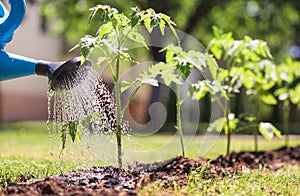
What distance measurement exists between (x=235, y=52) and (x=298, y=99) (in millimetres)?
1706

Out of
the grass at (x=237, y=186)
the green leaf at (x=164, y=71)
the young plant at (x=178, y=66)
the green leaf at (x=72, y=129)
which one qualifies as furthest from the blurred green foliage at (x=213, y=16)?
the grass at (x=237, y=186)

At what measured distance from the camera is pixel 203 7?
42.6ft

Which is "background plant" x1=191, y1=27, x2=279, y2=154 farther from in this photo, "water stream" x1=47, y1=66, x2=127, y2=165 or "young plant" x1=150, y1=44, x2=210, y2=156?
"water stream" x1=47, y1=66, x2=127, y2=165

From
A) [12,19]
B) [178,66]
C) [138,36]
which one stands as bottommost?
[178,66]

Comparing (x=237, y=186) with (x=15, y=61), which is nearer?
(x=237, y=186)

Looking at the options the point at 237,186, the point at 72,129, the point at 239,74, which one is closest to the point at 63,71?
the point at 72,129

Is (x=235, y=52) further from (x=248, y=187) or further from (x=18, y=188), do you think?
(x=18, y=188)

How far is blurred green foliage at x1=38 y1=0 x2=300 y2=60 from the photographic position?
12922 mm

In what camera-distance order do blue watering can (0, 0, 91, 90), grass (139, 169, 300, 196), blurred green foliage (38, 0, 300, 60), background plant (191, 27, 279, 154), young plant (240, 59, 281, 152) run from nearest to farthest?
grass (139, 169, 300, 196)
blue watering can (0, 0, 91, 90)
background plant (191, 27, 279, 154)
young plant (240, 59, 281, 152)
blurred green foliage (38, 0, 300, 60)

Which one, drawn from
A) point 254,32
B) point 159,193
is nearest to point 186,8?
point 254,32

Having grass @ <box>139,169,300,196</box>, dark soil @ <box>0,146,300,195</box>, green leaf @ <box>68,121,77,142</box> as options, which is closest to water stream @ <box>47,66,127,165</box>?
green leaf @ <box>68,121,77,142</box>

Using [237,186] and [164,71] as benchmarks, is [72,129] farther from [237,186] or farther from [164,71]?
[237,186]

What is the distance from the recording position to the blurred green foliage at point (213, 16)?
12922 millimetres

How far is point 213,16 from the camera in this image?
49.1ft
